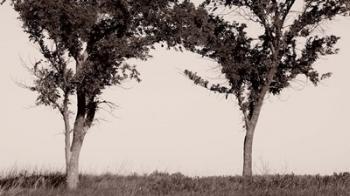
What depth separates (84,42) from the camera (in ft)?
65.5

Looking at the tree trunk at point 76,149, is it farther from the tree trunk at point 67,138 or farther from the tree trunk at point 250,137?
the tree trunk at point 250,137

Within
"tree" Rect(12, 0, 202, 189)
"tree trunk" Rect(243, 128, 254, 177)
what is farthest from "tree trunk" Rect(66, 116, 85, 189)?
"tree trunk" Rect(243, 128, 254, 177)

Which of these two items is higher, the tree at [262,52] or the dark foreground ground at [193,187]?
the tree at [262,52]

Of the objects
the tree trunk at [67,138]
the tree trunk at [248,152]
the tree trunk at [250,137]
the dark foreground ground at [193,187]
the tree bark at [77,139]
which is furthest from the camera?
the tree trunk at [250,137]

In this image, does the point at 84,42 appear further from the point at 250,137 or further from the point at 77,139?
the point at 250,137

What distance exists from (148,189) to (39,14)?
6.77 meters


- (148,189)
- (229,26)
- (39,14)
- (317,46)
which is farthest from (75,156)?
(317,46)

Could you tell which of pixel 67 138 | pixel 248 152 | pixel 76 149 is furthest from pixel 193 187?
pixel 248 152

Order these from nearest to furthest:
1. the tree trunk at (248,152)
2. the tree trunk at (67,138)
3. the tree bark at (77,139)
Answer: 1. the tree bark at (77,139)
2. the tree trunk at (67,138)
3. the tree trunk at (248,152)

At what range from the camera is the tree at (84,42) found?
1862 cm

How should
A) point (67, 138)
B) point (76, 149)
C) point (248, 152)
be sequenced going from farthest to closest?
point (248, 152)
point (67, 138)
point (76, 149)

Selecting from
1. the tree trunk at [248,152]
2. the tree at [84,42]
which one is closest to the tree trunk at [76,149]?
the tree at [84,42]

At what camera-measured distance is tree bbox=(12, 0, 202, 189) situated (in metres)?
18.6

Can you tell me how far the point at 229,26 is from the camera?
27281mm
